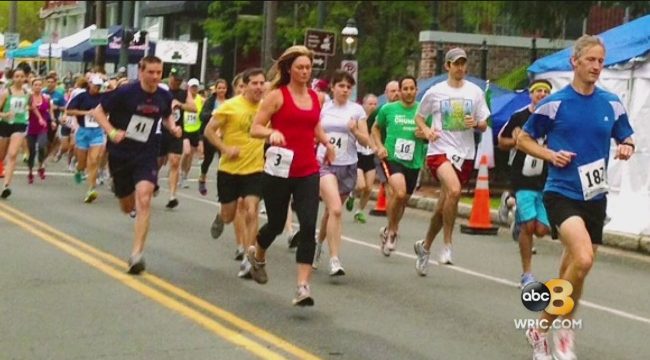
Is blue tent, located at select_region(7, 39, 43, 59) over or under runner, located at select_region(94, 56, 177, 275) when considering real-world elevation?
under

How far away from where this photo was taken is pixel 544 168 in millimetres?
11445

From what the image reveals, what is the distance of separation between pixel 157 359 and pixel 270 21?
78.6 feet

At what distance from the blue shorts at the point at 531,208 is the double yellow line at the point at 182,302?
282cm

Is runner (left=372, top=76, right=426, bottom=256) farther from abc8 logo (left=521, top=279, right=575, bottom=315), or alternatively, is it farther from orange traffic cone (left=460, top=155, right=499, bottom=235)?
abc8 logo (left=521, top=279, right=575, bottom=315)

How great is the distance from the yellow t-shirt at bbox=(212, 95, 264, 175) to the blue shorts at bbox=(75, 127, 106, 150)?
893 centimetres

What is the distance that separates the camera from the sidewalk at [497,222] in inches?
630

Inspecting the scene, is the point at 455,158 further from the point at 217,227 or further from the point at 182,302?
the point at 182,302

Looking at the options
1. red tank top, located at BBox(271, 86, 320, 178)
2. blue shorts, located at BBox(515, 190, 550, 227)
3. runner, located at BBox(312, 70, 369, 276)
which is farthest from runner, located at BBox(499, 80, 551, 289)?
red tank top, located at BBox(271, 86, 320, 178)

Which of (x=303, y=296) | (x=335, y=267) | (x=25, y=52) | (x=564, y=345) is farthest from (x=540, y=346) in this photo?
(x=25, y=52)

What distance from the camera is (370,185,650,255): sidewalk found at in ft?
52.5

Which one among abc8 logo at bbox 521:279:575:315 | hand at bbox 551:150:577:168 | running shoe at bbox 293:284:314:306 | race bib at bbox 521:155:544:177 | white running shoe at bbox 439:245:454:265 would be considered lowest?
white running shoe at bbox 439:245:454:265

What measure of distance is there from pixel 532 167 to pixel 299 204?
244 cm

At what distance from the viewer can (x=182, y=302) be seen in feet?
33.2

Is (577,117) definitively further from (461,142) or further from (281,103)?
(461,142)
